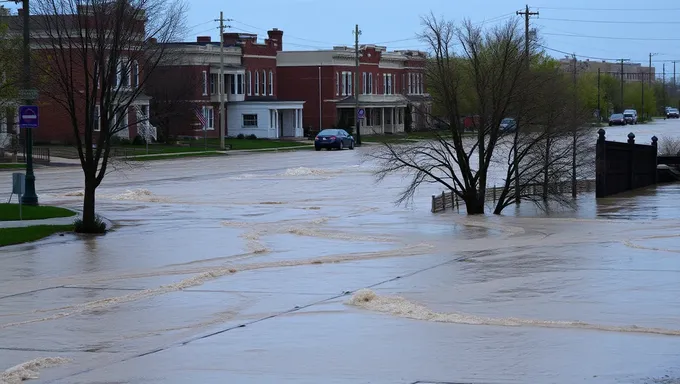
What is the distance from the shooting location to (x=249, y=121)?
96188mm

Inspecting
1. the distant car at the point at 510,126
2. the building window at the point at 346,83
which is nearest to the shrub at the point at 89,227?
the distant car at the point at 510,126

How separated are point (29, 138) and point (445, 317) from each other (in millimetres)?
20246

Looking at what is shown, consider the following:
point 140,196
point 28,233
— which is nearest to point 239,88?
point 140,196

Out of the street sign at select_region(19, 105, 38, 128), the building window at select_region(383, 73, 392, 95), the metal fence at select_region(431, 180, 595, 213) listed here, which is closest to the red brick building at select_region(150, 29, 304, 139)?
the building window at select_region(383, 73, 392, 95)

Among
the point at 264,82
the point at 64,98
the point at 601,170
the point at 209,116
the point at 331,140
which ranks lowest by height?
the point at 601,170

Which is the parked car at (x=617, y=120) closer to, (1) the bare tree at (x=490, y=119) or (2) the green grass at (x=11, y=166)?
(2) the green grass at (x=11, y=166)

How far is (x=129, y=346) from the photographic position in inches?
500

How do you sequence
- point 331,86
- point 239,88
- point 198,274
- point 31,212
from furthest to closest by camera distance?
point 331,86
point 239,88
point 31,212
point 198,274

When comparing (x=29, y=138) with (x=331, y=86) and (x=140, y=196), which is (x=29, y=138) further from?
(x=331, y=86)

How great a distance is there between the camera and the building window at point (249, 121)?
315ft

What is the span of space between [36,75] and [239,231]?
13.9 metres

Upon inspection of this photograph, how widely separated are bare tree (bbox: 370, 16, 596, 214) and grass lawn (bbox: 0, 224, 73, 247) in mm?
10178

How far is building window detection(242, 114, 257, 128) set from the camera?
315ft

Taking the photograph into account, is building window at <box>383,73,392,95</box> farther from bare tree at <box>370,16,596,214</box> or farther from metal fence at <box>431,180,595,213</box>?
bare tree at <box>370,16,596,214</box>
